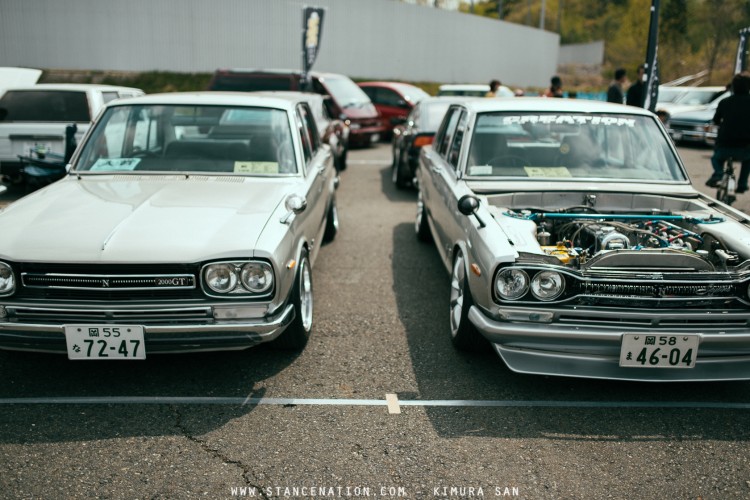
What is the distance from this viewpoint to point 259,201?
4352 millimetres

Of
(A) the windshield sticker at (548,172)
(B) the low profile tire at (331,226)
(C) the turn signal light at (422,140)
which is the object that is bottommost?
(B) the low profile tire at (331,226)

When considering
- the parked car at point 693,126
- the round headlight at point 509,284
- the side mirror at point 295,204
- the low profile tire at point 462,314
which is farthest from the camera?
the parked car at point 693,126

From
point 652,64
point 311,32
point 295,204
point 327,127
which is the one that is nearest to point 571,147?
point 295,204

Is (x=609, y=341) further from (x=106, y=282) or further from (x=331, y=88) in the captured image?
(x=331, y=88)

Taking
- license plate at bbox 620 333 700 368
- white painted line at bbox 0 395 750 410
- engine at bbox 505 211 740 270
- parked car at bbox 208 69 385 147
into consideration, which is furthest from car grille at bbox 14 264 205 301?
parked car at bbox 208 69 385 147

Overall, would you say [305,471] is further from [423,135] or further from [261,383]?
[423,135]

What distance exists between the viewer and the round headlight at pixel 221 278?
3529 mm

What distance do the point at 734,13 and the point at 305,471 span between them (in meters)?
46.3

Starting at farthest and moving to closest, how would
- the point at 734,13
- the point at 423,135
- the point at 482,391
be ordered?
the point at 734,13 → the point at 423,135 → the point at 482,391

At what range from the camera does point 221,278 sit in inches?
140

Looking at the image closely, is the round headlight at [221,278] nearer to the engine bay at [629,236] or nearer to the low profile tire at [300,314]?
the low profile tire at [300,314]

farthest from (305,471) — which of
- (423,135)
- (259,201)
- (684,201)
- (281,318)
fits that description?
(423,135)

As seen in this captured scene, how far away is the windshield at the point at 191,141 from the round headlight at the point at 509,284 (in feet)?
7.08

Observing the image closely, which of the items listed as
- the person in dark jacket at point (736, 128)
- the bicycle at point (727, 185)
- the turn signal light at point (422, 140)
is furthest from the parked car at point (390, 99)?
the bicycle at point (727, 185)
